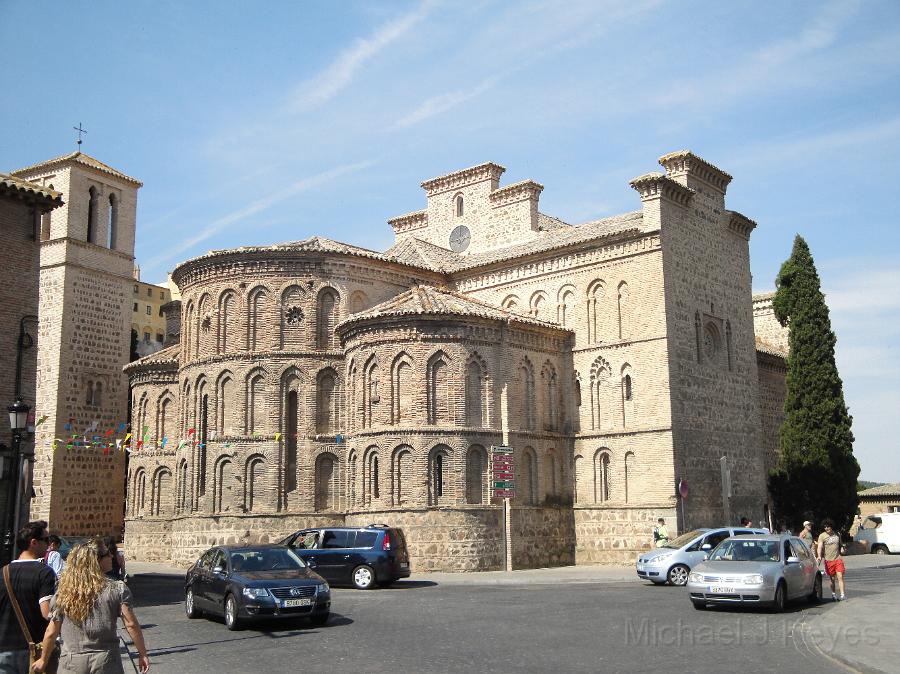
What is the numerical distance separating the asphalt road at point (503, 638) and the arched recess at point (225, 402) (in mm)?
12499

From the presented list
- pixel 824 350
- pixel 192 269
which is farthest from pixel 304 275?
pixel 824 350

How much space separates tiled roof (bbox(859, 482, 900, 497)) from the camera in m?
50.7

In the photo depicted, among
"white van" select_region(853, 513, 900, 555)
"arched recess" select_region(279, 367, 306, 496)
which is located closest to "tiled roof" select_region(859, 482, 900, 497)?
"white van" select_region(853, 513, 900, 555)

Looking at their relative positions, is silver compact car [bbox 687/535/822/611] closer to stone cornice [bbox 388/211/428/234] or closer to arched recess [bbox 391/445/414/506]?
arched recess [bbox 391/445/414/506]

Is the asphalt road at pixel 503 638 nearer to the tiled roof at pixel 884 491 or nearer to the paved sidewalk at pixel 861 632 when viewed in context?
the paved sidewalk at pixel 861 632

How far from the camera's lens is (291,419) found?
32.0 meters

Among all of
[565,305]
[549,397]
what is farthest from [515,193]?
[549,397]

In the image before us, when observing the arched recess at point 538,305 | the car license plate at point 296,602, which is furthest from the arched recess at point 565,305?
the car license plate at point 296,602

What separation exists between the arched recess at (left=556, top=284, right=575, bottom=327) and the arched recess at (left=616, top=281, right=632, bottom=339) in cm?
207

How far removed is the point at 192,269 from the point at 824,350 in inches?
1009

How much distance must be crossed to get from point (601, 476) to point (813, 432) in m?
10.7

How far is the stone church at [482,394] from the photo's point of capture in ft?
96.5

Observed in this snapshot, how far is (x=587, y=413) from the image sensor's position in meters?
33.0

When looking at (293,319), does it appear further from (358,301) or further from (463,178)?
(463,178)
